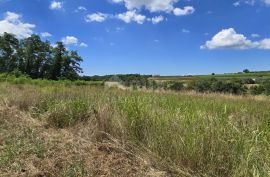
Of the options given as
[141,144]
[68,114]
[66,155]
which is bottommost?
[66,155]

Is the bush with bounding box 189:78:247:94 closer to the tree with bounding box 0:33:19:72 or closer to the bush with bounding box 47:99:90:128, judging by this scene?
the bush with bounding box 47:99:90:128

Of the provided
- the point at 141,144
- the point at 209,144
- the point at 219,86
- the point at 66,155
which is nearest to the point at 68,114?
the point at 66,155

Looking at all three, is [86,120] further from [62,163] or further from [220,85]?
[220,85]

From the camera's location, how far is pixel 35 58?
52.8 metres

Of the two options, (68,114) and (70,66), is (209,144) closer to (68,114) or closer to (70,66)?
(68,114)

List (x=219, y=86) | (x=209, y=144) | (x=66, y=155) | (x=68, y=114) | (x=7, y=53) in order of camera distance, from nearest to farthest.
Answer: (x=209, y=144) → (x=66, y=155) → (x=68, y=114) → (x=219, y=86) → (x=7, y=53)

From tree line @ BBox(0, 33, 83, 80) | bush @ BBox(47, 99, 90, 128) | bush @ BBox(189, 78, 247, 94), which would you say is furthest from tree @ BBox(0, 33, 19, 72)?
bush @ BBox(47, 99, 90, 128)

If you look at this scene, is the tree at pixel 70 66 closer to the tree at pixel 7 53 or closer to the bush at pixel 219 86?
the tree at pixel 7 53

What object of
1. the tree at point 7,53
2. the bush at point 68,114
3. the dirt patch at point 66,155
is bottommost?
the dirt patch at point 66,155

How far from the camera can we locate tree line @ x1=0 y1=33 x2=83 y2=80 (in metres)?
51.8

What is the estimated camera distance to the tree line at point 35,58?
51.8 m

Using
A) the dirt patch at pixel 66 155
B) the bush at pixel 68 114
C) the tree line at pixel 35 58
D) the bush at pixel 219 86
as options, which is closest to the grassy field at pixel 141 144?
the dirt patch at pixel 66 155

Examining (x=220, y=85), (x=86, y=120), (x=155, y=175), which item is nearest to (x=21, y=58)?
(x=220, y=85)

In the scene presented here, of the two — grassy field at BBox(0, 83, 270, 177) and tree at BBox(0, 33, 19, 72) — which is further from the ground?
tree at BBox(0, 33, 19, 72)
